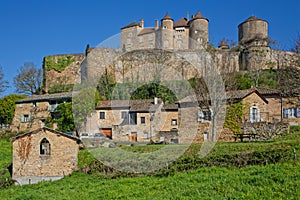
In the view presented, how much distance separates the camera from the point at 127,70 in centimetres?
5244

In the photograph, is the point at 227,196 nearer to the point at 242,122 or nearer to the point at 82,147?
the point at 82,147

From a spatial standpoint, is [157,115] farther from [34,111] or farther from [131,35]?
[131,35]

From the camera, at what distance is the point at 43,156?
69.6ft

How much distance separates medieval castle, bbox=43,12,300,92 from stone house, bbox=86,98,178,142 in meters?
12.2

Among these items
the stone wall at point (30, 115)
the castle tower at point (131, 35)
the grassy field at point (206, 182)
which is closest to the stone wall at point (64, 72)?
the castle tower at point (131, 35)

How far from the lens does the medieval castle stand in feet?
169

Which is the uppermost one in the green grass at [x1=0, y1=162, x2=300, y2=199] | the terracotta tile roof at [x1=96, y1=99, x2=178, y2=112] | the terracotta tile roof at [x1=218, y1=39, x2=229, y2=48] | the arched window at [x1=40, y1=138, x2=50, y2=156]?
the terracotta tile roof at [x1=218, y1=39, x2=229, y2=48]

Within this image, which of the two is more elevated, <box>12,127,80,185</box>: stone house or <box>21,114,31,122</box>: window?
<box>21,114,31,122</box>: window

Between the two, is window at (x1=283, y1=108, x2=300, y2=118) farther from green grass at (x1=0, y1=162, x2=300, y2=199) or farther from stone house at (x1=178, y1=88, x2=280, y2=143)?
green grass at (x1=0, y1=162, x2=300, y2=199)

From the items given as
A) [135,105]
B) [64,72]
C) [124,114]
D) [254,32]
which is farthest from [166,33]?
[124,114]

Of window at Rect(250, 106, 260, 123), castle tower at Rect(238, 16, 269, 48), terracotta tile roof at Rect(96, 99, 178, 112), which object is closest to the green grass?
window at Rect(250, 106, 260, 123)

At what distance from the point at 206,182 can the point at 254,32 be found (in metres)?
45.2

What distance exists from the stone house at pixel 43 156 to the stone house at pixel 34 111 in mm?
17968

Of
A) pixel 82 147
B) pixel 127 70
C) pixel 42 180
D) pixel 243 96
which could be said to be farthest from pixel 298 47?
pixel 127 70
